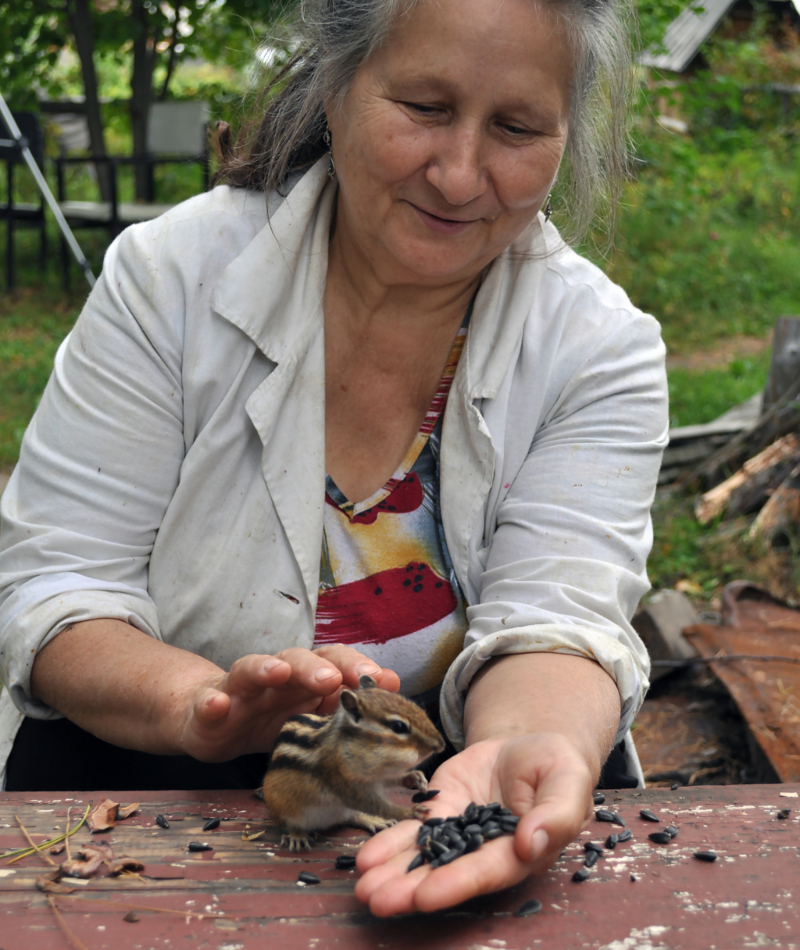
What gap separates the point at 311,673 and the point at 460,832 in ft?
1.07

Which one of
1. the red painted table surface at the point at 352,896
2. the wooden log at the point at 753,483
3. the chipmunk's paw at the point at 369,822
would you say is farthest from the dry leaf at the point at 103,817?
the wooden log at the point at 753,483

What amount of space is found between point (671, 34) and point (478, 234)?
20.2 m

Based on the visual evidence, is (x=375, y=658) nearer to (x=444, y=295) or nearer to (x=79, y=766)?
(x=79, y=766)

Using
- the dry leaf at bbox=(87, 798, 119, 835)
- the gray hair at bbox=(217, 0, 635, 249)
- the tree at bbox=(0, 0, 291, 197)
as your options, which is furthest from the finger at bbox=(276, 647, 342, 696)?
the tree at bbox=(0, 0, 291, 197)

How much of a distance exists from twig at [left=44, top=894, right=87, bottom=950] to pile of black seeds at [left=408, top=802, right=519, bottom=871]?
41cm

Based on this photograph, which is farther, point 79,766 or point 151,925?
point 79,766

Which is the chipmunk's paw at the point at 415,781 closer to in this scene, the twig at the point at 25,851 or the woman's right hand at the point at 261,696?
the woman's right hand at the point at 261,696

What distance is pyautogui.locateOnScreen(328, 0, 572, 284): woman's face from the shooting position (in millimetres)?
1752

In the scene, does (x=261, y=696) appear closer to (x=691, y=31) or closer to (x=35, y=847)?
(x=35, y=847)

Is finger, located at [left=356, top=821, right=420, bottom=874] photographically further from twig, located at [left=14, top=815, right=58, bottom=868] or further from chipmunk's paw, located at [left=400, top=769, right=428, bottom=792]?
twig, located at [left=14, top=815, right=58, bottom=868]

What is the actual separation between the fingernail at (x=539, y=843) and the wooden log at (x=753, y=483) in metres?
4.05

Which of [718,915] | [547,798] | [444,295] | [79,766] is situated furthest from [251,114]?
[718,915]

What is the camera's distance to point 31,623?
1.83 meters

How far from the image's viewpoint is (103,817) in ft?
4.85
